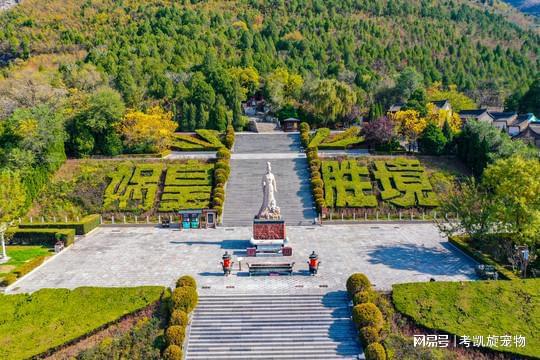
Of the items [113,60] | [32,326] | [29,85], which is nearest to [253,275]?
[32,326]

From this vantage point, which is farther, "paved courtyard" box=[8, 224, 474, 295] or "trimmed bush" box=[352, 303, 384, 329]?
"paved courtyard" box=[8, 224, 474, 295]

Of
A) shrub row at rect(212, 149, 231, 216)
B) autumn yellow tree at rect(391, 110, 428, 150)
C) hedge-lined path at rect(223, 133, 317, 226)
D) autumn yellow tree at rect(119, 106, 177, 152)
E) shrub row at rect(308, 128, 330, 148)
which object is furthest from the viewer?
shrub row at rect(308, 128, 330, 148)

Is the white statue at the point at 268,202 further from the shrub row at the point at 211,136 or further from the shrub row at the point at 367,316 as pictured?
the shrub row at the point at 211,136

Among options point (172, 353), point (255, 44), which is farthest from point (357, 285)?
point (255, 44)

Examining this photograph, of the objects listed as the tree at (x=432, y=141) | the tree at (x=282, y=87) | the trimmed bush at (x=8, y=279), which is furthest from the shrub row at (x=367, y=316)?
the tree at (x=282, y=87)

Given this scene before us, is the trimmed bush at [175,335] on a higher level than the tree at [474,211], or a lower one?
lower

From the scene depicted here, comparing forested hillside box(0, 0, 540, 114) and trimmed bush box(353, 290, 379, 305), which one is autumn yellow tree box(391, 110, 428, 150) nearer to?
forested hillside box(0, 0, 540, 114)

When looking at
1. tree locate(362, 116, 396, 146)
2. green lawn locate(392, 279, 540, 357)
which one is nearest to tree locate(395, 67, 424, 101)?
tree locate(362, 116, 396, 146)
